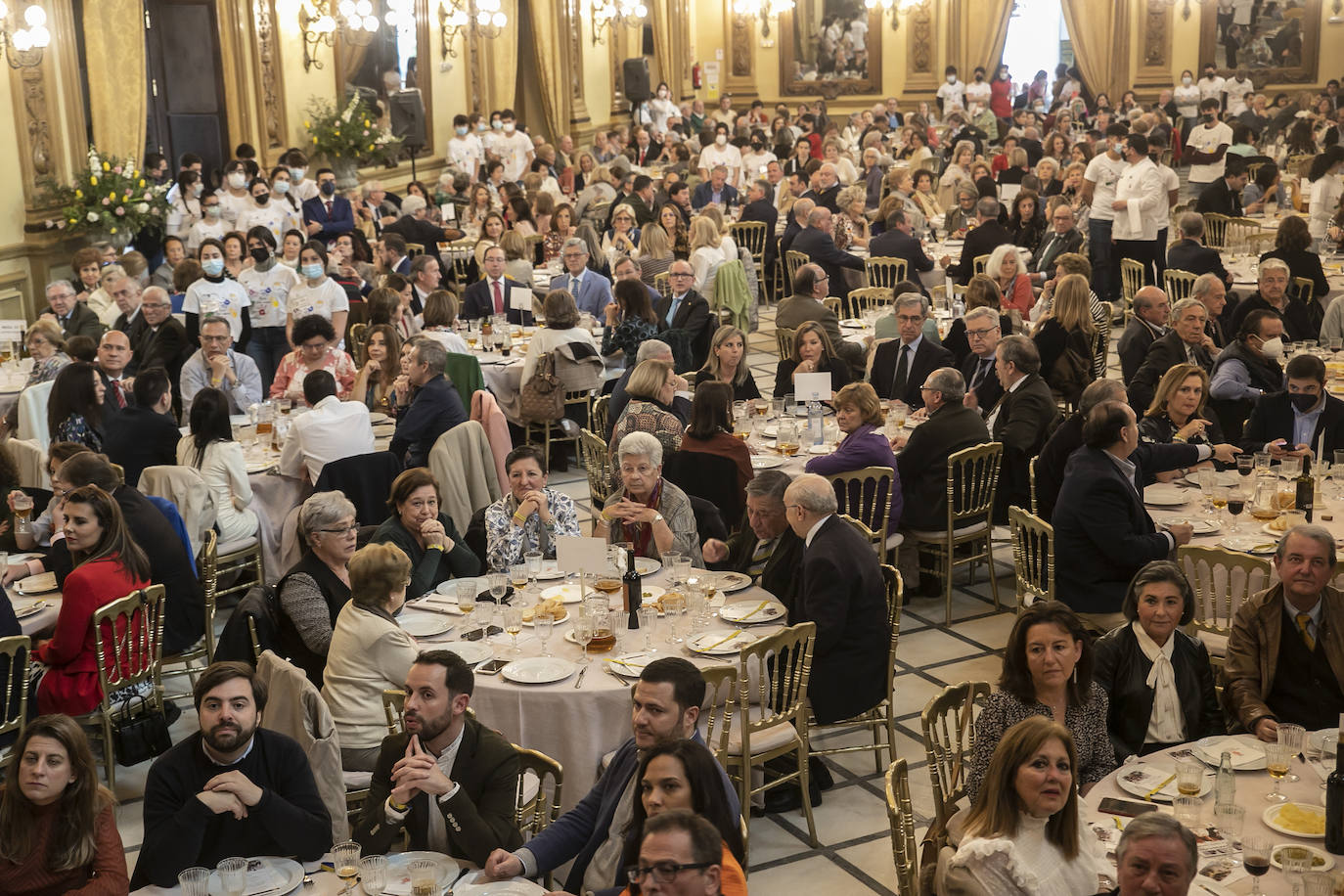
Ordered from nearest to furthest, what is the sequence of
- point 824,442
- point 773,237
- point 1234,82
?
point 824,442 < point 773,237 < point 1234,82

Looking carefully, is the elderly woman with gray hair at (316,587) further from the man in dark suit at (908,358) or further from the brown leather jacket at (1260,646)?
the man in dark suit at (908,358)

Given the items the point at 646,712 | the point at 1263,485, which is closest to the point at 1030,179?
the point at 1263,485

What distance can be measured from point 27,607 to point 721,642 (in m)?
2.84

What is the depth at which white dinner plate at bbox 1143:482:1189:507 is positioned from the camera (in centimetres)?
634

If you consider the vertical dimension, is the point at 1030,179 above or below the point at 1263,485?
above

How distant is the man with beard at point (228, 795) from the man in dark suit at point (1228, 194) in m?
12.0

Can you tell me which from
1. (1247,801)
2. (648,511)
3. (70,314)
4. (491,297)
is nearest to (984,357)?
(648,511)

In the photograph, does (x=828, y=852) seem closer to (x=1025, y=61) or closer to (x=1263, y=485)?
(x=1263, y=485)

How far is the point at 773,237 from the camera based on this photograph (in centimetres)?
1471

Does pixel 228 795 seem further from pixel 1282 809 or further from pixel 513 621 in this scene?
pixel 1282 809

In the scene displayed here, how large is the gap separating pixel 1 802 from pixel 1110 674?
10.5 ft

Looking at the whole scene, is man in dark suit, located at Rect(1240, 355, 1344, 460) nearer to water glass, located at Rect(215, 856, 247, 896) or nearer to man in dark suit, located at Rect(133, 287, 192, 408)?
water glass, located at Rect(215, 856, 247, 896)

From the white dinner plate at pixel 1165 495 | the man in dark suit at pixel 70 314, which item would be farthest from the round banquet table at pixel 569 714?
the man in dark suit at pixel 70 314

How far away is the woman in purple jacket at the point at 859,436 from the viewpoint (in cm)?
671
